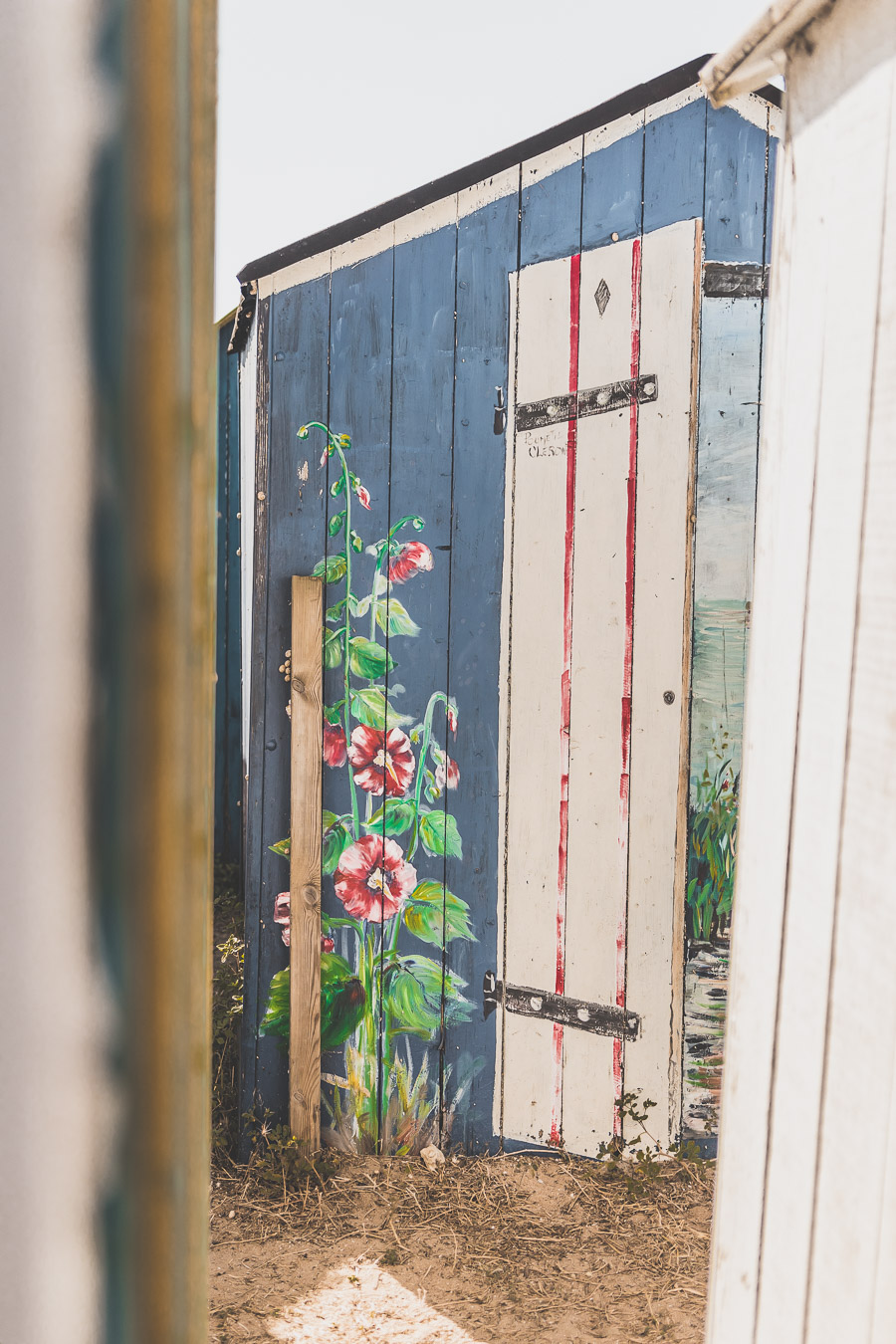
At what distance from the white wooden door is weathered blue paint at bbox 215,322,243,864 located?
2878 millimetres

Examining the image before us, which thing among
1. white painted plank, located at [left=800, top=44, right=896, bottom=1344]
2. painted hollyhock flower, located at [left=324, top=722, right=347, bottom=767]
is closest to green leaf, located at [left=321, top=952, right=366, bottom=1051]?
painted hollyhock flower, located at [left=324, top=722, right=347, bottom=767]

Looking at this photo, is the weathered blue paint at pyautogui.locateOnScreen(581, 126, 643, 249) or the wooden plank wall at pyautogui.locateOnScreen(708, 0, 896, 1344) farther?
the weathered blue paint at pyautogui.locateOnScreen(581, 126, 643, 249)

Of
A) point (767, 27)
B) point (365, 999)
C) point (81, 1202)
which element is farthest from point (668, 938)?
point (81, 1202)

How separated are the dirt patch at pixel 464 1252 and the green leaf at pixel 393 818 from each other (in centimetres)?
111

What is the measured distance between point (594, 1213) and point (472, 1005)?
71cm

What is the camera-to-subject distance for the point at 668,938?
9.55 feet

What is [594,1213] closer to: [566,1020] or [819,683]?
[566,1020]

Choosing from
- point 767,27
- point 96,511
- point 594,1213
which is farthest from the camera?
point 594,1213

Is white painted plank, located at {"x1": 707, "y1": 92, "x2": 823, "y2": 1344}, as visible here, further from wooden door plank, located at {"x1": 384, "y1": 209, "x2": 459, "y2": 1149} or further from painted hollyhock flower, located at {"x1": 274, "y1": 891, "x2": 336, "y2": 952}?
painted hollyhock flower, located at {"x1": 274, "y1": 891, "x2": 336, "y2": 952}

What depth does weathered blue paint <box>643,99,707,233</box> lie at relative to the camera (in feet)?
9.29

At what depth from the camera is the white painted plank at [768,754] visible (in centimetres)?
101

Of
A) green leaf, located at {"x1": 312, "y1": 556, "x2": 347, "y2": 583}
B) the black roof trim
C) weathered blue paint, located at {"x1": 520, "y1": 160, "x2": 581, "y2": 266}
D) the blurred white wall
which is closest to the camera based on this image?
the blurred white wall

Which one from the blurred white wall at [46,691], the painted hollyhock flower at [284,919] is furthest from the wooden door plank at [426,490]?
the blurred white wall at [46,691]

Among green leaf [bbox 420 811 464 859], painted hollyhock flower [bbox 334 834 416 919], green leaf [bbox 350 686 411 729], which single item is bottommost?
painted hollyhock flower [bbox 334 834 416 919]
